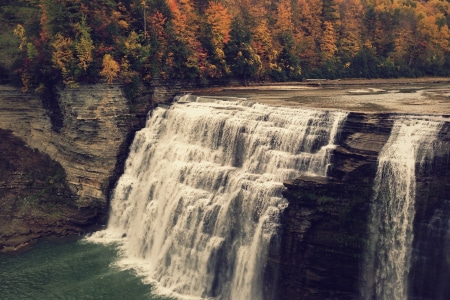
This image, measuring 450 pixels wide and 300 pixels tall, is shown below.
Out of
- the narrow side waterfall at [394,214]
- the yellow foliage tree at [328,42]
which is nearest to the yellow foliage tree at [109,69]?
the narrow side waterfall at [394,214]

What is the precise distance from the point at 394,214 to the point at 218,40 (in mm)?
32563

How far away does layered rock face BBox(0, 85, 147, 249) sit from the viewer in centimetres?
3872

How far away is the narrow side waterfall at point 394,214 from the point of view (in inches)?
917

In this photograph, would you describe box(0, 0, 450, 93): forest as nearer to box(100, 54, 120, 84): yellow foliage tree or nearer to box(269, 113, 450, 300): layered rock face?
box(100, 54, 120, 84): yellow foliage tree

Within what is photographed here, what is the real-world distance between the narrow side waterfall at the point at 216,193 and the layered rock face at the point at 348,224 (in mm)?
1583

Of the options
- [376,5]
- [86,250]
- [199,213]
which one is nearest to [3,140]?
[86,250]

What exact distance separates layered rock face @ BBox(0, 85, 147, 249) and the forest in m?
1.72

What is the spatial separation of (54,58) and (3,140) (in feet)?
29.7

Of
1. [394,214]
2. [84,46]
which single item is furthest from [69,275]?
[394,214]

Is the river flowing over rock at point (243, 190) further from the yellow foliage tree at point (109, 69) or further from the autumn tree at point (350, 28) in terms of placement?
the autumn tree at point (350, 28)

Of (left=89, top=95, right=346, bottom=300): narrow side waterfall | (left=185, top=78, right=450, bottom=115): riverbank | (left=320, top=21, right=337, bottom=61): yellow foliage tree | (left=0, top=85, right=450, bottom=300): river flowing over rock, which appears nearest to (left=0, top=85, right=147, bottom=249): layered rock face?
(left=0, top=85, right=450, bottom=300): river flowing over rock

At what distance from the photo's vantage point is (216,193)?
30641mm

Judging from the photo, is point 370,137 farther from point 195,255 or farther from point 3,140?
point 3,140

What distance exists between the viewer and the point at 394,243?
2373 centimetres
